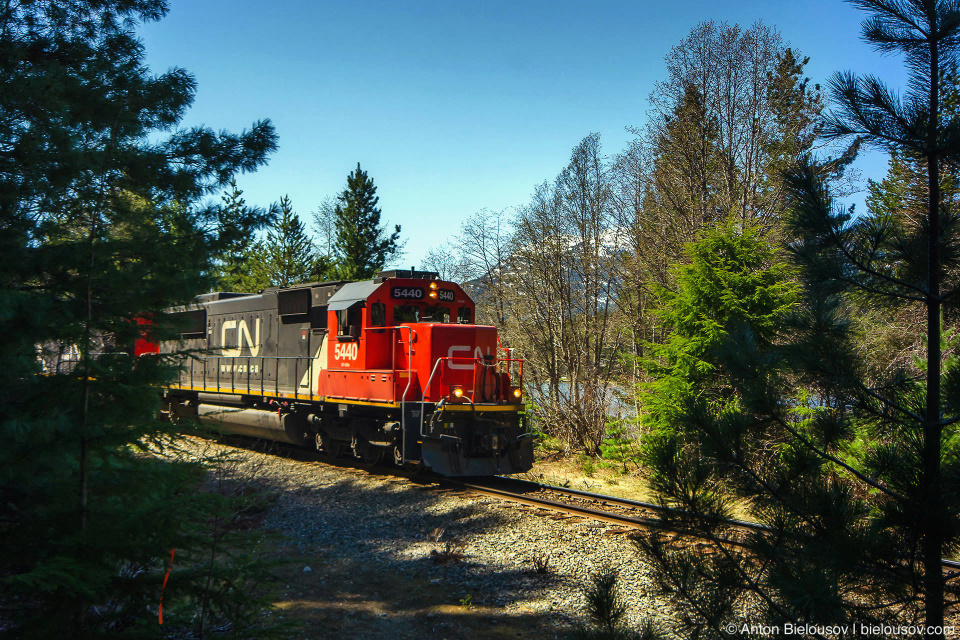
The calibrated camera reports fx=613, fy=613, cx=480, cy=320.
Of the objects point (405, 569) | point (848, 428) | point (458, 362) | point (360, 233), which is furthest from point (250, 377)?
point (360, 233)

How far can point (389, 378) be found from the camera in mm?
11078

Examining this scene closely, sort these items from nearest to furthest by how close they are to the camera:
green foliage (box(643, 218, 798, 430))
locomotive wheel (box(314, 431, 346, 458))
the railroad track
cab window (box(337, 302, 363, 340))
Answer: the railroad track < green foliage (box(643, 218, 798, 430)) < cab window (box(337, 302, 363, 340)) < locomotive wheel (box(314, 431, 346, 458))

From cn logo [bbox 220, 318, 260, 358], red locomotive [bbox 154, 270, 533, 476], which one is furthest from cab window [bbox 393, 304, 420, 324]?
cn logo [bbox 220, 318, 260, 358]

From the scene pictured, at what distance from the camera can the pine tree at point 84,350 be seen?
3.21 meters

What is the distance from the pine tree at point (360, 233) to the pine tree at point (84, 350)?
3392 cm

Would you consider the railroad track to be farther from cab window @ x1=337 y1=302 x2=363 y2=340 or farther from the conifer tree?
the conifer tree

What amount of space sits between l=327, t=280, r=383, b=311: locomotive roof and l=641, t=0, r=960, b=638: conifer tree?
9.37 m

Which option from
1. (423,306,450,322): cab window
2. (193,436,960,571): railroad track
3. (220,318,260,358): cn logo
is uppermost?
(423,306,450,322): cab window

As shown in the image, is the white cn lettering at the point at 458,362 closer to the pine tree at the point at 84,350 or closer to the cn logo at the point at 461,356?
the cn logo at the point at 461,356

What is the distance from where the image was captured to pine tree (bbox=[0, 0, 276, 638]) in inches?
126

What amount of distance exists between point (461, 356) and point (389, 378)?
138 centimetres

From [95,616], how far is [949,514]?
4.54 metres

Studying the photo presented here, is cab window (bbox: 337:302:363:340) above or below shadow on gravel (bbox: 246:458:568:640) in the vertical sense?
above

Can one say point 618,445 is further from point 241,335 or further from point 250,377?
point 241,335
